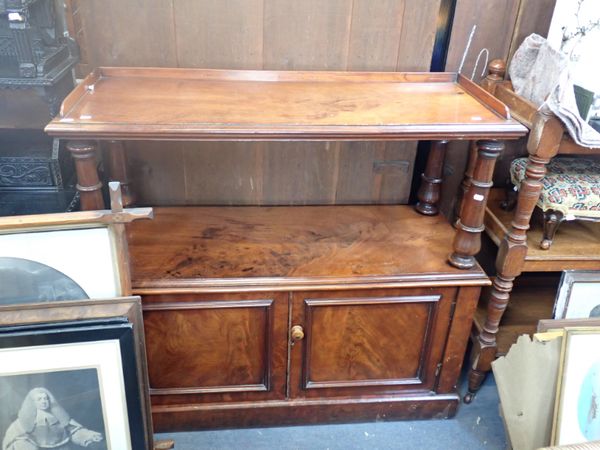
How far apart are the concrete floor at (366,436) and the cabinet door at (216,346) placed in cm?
13

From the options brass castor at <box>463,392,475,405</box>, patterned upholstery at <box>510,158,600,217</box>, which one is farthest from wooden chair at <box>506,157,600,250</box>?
brass castor at <box>463,392,475,405</box>

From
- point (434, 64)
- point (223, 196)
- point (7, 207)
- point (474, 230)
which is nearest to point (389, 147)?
point (434, 64)

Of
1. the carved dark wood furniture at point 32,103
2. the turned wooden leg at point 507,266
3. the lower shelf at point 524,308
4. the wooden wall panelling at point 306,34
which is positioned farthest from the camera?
the lower shelf at point 524,308

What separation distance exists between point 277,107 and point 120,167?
0.57m

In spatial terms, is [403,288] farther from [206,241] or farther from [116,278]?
[116,278]

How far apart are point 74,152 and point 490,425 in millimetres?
1464

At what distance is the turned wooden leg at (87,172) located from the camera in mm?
1291

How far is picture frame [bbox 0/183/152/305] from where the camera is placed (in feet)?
3.95

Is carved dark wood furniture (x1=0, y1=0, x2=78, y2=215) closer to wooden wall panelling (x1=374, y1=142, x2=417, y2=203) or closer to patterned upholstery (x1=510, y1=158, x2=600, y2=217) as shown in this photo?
wooden wall panelling (x1=374, y1=142, x2=417, y2=203)

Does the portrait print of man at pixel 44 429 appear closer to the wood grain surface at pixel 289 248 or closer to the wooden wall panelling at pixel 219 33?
the wood grain surface at pixel 289 248

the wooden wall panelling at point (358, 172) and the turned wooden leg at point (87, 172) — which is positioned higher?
the turned wooden leg at point (87, 172)

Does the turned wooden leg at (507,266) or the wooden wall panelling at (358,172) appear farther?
the wooden wall panelling at (358,172)

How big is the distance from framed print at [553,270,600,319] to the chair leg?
0.38 ft

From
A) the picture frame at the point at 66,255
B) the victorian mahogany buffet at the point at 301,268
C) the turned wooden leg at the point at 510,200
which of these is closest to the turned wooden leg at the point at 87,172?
the victorian mahogany buffet at the point at 301,268
